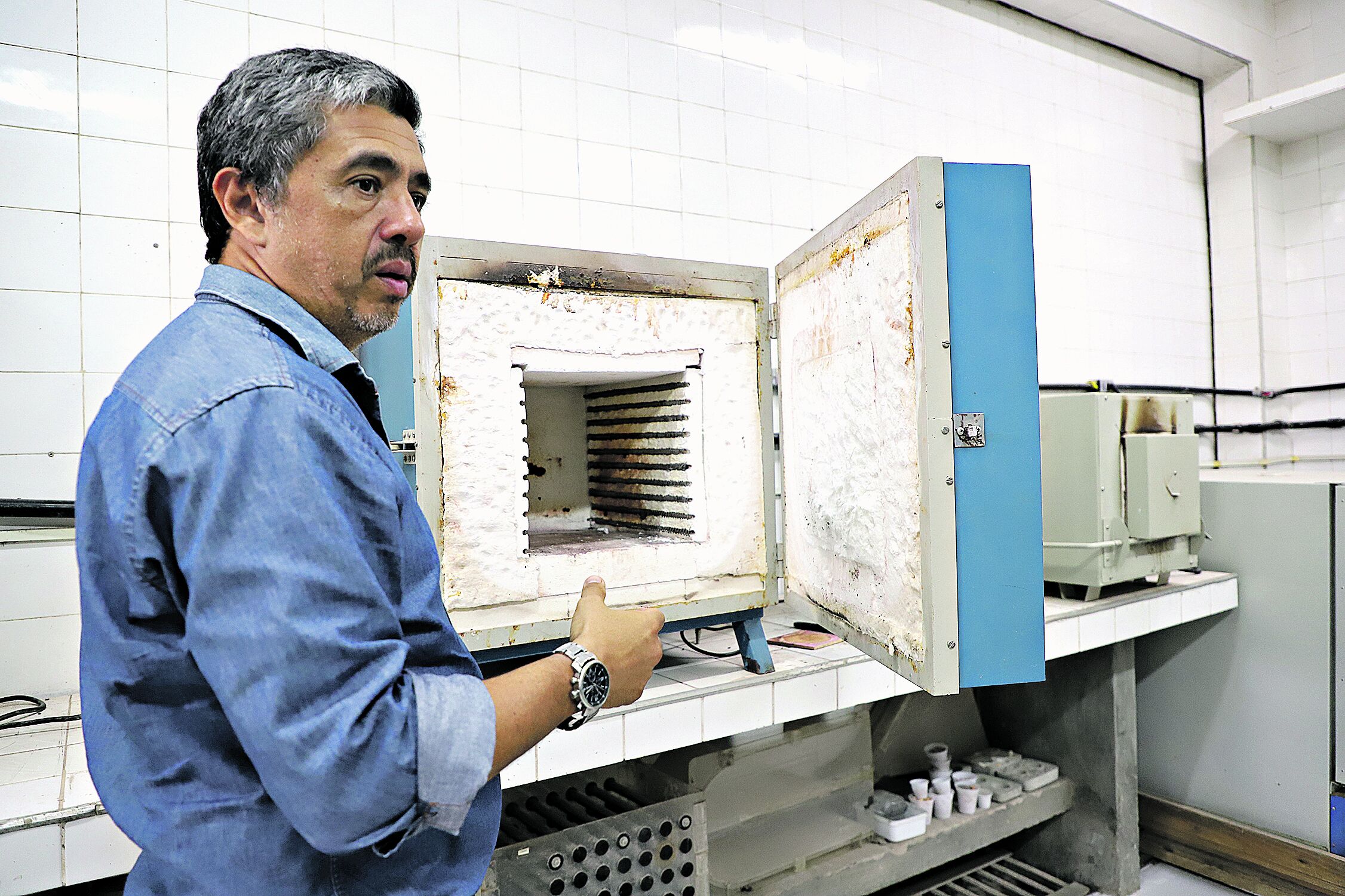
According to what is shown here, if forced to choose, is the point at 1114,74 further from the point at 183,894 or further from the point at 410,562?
the point at 183,894

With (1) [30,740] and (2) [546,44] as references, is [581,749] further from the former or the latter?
(2) [546,44]

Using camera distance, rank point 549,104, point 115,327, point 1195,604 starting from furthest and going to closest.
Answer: point 1195,604 < point 549,104 < point 115,327

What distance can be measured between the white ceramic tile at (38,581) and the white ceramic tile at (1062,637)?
2.24 metres

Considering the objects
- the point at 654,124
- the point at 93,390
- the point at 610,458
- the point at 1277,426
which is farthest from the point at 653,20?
the point at 1277,426

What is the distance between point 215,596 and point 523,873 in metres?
1.15

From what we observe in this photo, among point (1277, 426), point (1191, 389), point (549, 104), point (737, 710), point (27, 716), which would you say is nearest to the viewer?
point (27, 716)

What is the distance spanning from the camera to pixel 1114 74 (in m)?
3.46

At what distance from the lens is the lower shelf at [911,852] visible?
1929 millimetres

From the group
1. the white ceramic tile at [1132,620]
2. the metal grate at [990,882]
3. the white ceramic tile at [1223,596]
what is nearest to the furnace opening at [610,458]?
the white ceramic tile at [1132,620]

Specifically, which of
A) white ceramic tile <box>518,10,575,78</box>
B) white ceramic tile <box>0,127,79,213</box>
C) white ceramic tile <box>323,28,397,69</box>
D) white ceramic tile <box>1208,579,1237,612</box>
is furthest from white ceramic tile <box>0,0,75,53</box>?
white ceramic tile <box>1208,579,1237,612</box>

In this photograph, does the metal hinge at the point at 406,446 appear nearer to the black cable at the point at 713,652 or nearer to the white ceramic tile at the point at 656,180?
the black cable at the point at 713,652

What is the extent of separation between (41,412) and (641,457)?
1249mm

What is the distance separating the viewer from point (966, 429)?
1.15 meters

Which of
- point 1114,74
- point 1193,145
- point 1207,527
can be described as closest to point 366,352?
point 1207,527
